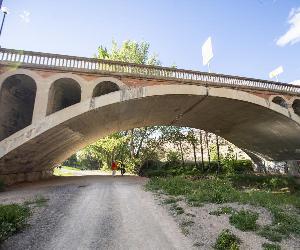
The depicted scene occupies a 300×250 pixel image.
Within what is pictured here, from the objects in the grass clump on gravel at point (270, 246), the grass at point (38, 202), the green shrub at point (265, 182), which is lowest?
the grass clump on gravel at point (270, 246)

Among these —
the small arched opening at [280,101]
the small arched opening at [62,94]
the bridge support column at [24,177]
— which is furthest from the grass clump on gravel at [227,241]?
the small arched opening at [280,101]

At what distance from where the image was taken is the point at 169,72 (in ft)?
63.9

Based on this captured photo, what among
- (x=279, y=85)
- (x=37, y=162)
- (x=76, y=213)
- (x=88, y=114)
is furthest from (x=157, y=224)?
(x=279, y=85)

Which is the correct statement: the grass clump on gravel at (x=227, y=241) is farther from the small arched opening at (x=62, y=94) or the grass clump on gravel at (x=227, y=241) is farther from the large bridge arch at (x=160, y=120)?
the small arched opening at (x=62, y=94)

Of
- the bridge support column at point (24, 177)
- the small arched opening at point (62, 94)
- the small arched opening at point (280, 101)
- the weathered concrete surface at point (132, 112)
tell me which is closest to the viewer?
the weathered concrete surface at point (132, 112)

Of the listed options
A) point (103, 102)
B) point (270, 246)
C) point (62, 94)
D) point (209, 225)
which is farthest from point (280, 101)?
point (270, 246)

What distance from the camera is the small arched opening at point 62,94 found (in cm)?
1684

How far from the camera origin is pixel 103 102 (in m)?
16.5

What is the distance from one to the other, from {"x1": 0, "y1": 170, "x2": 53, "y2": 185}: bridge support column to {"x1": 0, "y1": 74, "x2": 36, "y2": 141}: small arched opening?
2.76 metres

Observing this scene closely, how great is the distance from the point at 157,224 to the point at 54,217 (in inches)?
139

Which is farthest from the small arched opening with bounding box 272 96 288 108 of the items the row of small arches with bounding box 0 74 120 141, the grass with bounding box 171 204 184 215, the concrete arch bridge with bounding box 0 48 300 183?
Result: the grass with bounding box 171 204 184 215

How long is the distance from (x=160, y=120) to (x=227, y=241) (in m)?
20.2

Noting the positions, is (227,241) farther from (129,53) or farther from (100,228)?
(129,53)

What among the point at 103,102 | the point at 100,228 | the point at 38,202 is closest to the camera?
the point at 100,228
